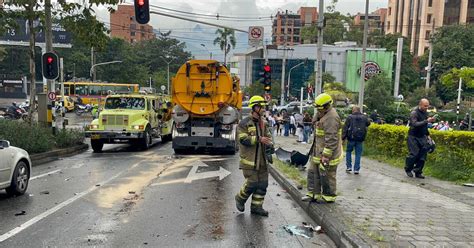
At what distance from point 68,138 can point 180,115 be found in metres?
4.77

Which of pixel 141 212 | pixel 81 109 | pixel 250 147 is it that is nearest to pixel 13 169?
pixel 141 212

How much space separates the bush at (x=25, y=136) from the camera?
13570 millimetres

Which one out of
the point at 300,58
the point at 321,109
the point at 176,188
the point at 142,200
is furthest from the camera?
the point at 300,58

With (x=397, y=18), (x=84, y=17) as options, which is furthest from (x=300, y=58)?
(x=84, y=17)

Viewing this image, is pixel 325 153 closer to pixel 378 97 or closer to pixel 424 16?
pixel 378 97

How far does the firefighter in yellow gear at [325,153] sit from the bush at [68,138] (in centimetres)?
1205

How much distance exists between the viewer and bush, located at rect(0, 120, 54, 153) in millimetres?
13570

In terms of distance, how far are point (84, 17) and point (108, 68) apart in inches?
2336

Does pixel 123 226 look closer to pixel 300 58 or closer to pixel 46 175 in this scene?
pixel 46 175

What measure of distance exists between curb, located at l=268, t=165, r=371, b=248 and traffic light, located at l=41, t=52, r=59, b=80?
1178 centimetres

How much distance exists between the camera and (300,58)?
271 feet

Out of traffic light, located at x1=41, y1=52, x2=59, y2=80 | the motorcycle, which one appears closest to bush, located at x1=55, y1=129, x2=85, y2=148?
traffic light, located at x1=41, y1=52, x2=59, y2=80

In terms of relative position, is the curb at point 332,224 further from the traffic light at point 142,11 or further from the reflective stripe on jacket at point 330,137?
the traffic light at point 142,11

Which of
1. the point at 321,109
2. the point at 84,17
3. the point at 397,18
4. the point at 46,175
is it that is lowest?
the point at 46,175
